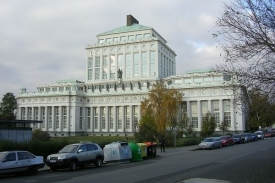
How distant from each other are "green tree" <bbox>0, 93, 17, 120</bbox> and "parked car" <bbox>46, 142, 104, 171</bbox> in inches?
3387

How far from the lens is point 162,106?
62.2 m

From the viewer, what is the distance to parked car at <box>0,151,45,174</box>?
18.9 metres

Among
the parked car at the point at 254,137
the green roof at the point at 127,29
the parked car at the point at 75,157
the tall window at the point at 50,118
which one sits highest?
the green roof at the point at 127,29

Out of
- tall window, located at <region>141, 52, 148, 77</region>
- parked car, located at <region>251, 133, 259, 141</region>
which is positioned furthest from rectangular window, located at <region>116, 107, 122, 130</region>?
parked car, located at <region>251, 133, 259, 141</region>

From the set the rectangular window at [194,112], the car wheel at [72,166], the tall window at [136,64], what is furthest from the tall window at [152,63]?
the car wheel at [72,166]

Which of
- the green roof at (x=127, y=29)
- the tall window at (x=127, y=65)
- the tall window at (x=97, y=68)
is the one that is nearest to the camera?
the tall window at (x=127, y=65)

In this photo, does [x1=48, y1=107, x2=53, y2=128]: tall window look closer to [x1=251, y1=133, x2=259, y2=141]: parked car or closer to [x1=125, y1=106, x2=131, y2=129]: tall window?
[x1=125, y1=106, x2=131, y2=129]: tall window

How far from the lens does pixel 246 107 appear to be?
17.0 metres

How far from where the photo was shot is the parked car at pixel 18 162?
61.9 feet

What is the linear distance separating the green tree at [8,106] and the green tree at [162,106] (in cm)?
5796

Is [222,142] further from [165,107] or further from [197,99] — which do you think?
[197,99]

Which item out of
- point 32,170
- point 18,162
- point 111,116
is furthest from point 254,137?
point 111,116

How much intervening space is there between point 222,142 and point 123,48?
3089 inches

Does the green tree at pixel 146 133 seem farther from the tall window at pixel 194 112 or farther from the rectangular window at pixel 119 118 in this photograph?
the rectangular window at pixel 119 118
